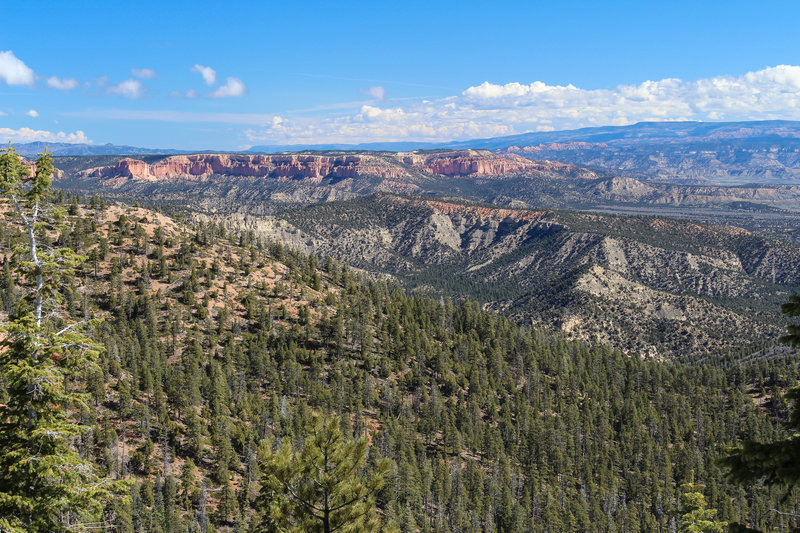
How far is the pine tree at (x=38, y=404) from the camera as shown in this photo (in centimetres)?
1627

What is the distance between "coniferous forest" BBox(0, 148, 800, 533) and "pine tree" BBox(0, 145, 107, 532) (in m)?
27.7

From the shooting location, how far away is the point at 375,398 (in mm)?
108188

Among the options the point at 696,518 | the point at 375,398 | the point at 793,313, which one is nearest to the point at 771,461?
the point at 793,313

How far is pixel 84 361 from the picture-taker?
17781mm

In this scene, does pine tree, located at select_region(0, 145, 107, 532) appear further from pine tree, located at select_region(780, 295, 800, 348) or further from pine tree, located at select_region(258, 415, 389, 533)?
pine tree, located at select_region(780, 295, 800, 348)

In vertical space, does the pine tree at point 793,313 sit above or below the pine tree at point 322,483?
above

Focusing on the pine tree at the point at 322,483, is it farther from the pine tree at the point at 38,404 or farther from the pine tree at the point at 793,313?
the pine tree at the point at 793,313

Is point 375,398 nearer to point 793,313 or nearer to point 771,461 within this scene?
point 793,313

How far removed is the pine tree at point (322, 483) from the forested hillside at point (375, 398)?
45.6 meters

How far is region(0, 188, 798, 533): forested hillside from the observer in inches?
3091

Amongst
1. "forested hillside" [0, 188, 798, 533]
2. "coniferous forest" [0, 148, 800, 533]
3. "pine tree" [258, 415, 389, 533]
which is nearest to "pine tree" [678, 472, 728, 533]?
"coniferous forest" [0, 148, 800, 533]

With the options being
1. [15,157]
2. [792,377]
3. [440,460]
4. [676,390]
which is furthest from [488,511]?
[792,377]

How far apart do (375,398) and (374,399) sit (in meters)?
0.32

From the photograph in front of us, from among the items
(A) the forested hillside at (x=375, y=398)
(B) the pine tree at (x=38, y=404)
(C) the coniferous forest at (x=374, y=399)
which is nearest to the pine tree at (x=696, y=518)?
(C) the coniferous forest at (x=374, y=399)
